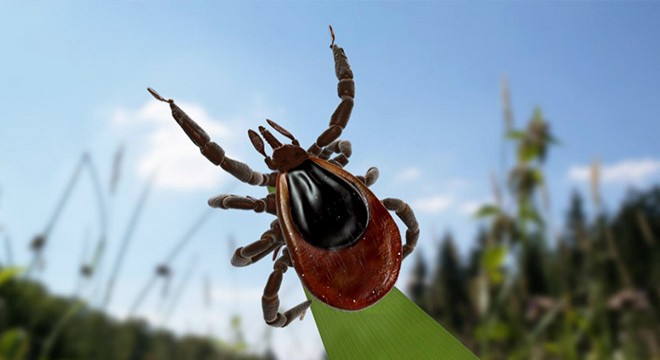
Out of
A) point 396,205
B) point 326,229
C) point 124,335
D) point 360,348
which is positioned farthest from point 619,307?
point 360,348

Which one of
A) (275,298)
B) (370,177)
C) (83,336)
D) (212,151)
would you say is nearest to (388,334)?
(275,298)

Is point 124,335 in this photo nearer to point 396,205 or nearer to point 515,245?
point 515,245

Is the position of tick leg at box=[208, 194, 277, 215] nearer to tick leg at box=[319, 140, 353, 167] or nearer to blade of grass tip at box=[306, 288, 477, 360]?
tick leg at box=[319, 140, 353, 167]

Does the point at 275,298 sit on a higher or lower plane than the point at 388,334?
lower

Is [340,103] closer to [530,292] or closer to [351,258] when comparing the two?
[351,258]

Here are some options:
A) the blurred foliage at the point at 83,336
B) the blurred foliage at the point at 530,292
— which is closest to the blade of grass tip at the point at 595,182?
the blurred foliage at the point at 530,292

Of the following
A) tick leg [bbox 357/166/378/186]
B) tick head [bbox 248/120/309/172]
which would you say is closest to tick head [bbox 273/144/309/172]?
tick head [bbox 248/120/309/172]
